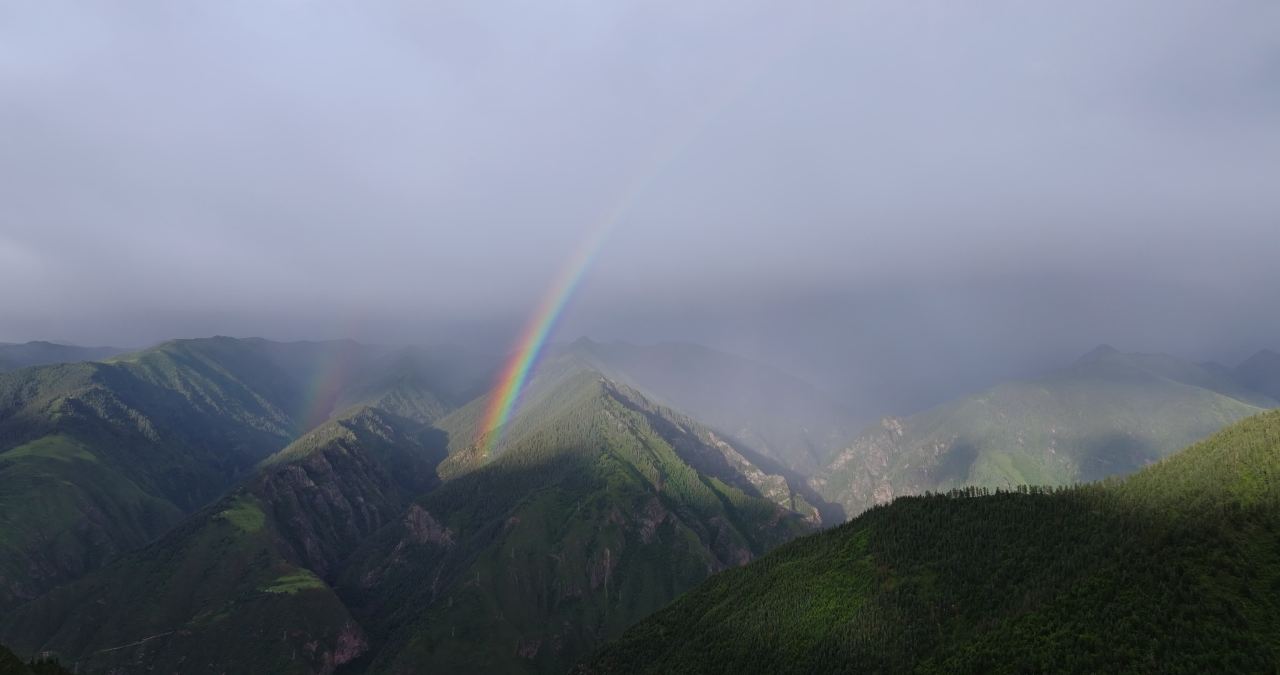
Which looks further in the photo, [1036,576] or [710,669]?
[710,669]

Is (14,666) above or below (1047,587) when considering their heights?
above

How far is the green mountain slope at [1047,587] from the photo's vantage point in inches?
4124

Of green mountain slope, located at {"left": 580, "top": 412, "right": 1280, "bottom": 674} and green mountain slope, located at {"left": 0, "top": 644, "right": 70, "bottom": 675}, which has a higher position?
green mountain slope, located at {"left": 0, "top": 644, "right": 70, "bottom": 675}

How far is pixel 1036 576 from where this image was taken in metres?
137

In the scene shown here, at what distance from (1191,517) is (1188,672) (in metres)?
43.5

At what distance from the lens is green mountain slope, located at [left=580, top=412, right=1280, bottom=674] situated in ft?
344

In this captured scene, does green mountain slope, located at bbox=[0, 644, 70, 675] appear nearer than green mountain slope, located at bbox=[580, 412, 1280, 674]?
No

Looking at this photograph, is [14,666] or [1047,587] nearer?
[14,666]

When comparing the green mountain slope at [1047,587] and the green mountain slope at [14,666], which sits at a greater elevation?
the green mountain slope at [14,666]

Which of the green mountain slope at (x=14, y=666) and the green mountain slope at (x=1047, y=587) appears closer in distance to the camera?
the green mountain slope at (x=1047, y=587)

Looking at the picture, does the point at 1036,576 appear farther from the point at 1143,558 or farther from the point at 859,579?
the point at 859,579

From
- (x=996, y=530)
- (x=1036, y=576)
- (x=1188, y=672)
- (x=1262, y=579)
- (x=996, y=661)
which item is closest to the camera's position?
(x=1188, y=672)

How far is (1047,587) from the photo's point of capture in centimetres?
12925

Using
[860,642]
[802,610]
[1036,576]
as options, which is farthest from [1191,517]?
[802,610]
